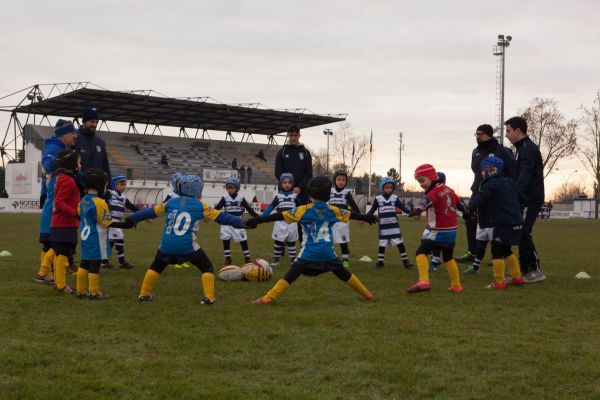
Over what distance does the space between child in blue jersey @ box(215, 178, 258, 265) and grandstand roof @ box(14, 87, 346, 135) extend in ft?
127

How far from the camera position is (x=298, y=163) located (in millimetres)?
11664

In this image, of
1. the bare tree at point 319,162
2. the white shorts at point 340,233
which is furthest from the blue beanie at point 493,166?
the bare tree at point 319,162

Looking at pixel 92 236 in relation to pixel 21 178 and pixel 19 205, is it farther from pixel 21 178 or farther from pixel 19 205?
pixel 21 178

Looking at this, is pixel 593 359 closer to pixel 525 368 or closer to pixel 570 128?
pixel 525 368

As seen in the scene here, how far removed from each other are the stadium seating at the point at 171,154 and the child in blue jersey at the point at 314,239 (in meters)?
44.7

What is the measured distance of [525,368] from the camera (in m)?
4.57

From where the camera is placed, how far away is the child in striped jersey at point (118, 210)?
1098 cm

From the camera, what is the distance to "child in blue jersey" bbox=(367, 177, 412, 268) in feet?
37.2

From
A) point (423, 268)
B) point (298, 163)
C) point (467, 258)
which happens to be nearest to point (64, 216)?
point (423, 268)

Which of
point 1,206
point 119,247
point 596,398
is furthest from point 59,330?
point 1,206

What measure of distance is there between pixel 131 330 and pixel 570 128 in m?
56.7

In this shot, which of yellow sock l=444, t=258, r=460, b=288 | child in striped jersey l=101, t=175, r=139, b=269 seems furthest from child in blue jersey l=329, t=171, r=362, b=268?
child in striped jersey l=101, t=175, r=139, b=269

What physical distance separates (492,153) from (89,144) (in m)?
6.46

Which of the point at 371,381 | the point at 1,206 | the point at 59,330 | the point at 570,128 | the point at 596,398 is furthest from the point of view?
the point at 570,128
